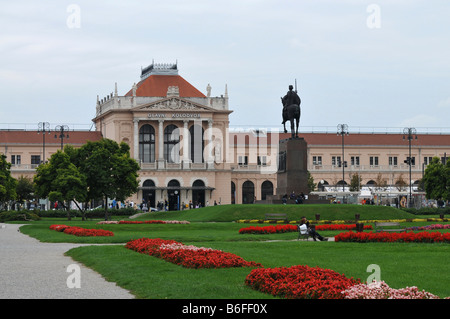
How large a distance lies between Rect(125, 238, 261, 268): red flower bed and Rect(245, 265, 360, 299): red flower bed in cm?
376

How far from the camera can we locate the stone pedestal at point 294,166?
5778 centimetres

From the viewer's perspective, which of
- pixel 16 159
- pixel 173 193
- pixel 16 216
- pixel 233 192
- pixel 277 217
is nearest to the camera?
pixel 277 217

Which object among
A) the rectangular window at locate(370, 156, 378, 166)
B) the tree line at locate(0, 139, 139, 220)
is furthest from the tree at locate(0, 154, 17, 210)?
the rectangular window at locate(370, 156, 378, 166)

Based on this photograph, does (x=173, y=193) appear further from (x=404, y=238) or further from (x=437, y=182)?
(x=404, y=238)

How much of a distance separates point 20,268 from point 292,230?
2202 centimetres

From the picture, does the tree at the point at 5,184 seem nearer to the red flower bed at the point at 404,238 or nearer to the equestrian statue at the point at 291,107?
the equestrian statue at the point at 291,107

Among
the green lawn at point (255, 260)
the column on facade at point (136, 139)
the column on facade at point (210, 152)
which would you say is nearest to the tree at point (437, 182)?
the column on facade at point (210, 152)

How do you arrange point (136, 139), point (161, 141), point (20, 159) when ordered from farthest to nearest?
point (20, 159) < point (161, 141) < point (136, 139)

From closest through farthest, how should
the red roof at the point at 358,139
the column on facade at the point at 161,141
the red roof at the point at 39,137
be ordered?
1. the column on facade at the point at 161,141
2. the red roof at the point at 39,137
3. the red roof at the point at 358,139

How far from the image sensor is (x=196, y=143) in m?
127

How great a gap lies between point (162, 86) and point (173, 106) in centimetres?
607

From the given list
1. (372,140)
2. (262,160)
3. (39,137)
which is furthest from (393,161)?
(39,137)

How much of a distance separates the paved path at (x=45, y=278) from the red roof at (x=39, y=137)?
98361 millimetres
